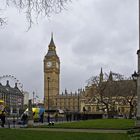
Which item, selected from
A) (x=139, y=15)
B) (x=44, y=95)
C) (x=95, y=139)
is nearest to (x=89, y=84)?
(x=139, y=15)

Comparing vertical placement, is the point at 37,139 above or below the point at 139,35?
below

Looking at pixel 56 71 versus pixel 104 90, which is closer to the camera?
pixel 104 90

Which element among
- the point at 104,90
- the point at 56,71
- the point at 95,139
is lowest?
the point at 95,139

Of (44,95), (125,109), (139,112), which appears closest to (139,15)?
(139,112)

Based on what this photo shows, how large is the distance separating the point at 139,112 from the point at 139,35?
21.5 feet

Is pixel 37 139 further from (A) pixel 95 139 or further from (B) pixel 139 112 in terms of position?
(B) pixel 139 112

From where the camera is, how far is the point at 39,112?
60.9 m

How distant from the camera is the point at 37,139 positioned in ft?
56.6

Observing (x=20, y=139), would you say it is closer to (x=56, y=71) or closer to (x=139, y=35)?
(x=139, y=35)

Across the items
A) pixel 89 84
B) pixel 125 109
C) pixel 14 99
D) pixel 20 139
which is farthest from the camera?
pixel 125 109

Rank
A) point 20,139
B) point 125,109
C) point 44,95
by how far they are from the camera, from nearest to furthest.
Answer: point 20,139 < point 125,109 < point 44,95

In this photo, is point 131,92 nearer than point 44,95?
Answer: Yes

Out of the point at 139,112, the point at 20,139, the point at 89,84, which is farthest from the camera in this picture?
the point at 89,84

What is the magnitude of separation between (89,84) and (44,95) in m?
108
